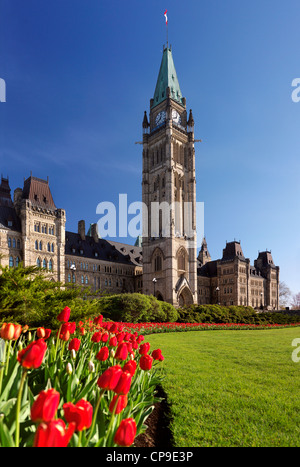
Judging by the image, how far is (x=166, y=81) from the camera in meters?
60.2

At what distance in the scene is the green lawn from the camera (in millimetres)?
4016

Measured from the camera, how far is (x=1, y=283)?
20.9 ft

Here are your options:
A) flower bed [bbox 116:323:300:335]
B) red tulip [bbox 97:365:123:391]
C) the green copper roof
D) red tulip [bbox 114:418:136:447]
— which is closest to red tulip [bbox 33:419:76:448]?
red tulip [bbox 114:418:136:447]

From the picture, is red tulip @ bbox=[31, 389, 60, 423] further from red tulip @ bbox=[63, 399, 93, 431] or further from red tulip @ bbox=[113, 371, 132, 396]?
red tulip @ bbox=[113, 371, 132, 396]

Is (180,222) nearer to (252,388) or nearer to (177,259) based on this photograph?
(177,259)

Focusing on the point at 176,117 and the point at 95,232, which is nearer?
the point at 176,117

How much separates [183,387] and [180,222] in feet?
163

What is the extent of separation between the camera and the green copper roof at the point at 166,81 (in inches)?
2370

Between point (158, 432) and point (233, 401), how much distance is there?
174 centimetres

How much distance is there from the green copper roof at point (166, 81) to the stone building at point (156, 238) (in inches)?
7.9

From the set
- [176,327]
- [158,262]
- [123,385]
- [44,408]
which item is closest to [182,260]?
[158,262]

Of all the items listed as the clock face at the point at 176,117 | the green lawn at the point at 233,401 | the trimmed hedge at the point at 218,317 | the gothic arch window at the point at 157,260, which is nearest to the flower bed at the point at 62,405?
the green lawn at the point at 233,401

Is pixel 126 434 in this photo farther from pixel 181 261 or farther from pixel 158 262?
pixel 181 261

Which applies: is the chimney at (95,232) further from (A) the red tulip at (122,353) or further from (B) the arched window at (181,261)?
(A) the red tulip at (122,353)
